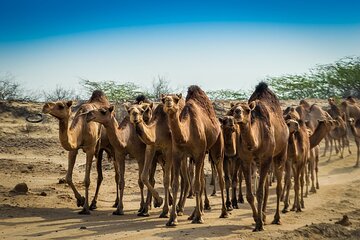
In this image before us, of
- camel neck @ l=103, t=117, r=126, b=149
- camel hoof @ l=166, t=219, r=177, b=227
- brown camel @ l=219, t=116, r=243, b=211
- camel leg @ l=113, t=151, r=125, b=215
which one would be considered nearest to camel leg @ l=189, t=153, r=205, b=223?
camel hoof @ l=166, t=219, r=177, b=227

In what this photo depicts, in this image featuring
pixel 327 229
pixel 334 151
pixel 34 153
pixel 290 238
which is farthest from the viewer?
pixel 334 151

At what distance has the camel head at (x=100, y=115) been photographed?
11758mm

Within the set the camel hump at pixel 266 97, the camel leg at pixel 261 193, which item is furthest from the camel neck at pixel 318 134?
the camel leg at pixel 261 193

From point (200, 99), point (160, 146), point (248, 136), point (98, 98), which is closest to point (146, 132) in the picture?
point (160, 146)

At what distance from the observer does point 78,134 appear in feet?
41.0

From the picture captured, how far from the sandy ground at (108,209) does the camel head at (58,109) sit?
2206 mm

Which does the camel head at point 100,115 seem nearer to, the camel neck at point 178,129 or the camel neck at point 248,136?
the camel neck at point 178,129

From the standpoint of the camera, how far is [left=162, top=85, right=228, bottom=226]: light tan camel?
10.3 m

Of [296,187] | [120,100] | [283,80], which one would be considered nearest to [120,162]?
[296,187]

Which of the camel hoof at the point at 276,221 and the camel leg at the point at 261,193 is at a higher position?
the camel leg at the point at 261,193

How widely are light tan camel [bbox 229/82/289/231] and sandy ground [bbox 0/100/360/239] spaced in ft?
2.22

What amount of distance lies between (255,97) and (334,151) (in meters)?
15.0

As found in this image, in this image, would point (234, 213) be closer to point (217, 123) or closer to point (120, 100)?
point (217, 123)

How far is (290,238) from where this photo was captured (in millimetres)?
9609
